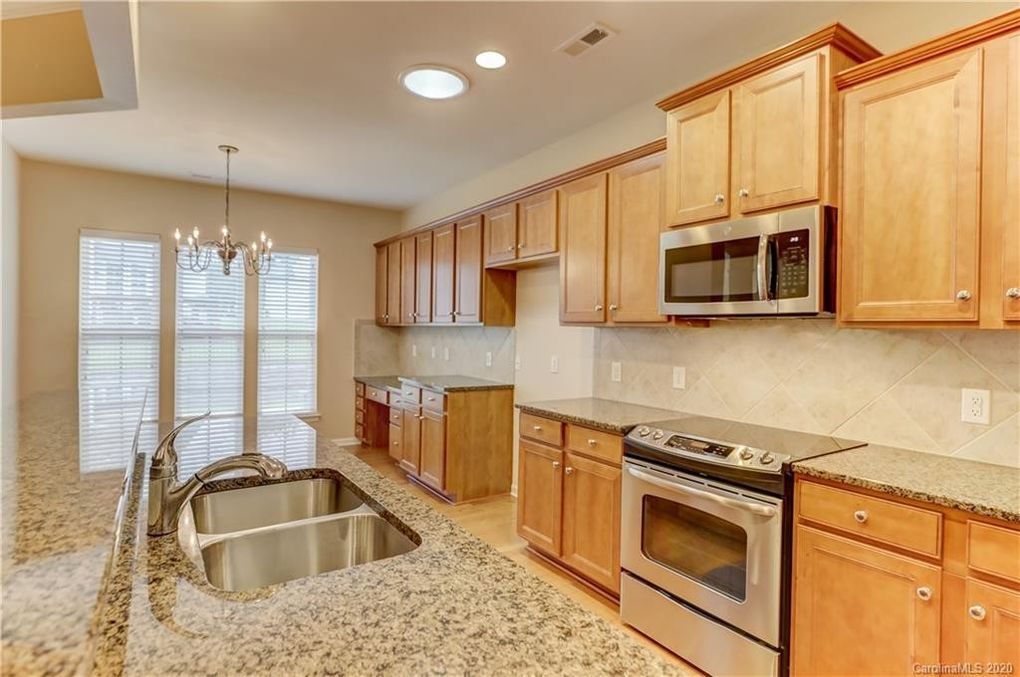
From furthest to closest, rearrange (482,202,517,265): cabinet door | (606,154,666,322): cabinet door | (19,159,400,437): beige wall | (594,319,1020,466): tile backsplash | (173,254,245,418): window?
1. (173,254,245,418): window
2. (19,159,400,437): beige wall
3. (482,202,517,265): cabinet door
4. (606,154,666,322): cabinet door
5. (594,319,1020,466): tile backsplash

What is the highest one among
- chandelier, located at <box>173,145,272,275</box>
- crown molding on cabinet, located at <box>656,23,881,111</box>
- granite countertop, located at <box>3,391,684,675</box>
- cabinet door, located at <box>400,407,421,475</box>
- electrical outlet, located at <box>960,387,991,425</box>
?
crown molding on cabinet, located at <box>656,23,881,111</box>

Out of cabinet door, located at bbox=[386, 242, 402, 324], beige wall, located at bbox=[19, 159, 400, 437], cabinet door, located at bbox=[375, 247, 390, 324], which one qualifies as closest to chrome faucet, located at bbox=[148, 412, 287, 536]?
cabinet door, located at bbox=[386, 242, 402, 324]

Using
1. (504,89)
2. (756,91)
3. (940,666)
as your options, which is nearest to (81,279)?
(504,89)

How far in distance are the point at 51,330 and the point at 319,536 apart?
4781mm

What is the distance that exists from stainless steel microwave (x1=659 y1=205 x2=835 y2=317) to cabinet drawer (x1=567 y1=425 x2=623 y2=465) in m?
0.69

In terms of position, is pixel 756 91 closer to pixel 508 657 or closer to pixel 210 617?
pixel 508 657

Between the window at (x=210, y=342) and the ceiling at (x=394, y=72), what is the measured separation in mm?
1219

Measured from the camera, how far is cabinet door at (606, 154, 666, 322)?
2.75 meters

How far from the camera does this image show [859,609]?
1705 millimetres

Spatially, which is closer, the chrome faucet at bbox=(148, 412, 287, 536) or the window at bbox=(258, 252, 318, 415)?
the chrome faucet at bbox=(148, 412, 287, 536)

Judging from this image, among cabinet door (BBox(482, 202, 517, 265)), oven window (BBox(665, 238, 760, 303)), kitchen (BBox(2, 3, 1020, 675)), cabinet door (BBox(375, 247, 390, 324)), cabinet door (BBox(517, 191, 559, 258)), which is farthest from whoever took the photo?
cabinet door (BBox(375, 247, 390, 324))

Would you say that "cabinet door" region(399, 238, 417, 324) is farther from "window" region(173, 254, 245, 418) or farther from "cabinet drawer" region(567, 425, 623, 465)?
"cabinet drawer" region(567, 425, 623, 465)

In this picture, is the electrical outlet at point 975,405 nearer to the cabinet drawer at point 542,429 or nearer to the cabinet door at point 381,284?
the cabinet drawer at point 542,429

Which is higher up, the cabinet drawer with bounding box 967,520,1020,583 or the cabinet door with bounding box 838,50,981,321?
the cabinet door with bounding box 838,50,981,321
